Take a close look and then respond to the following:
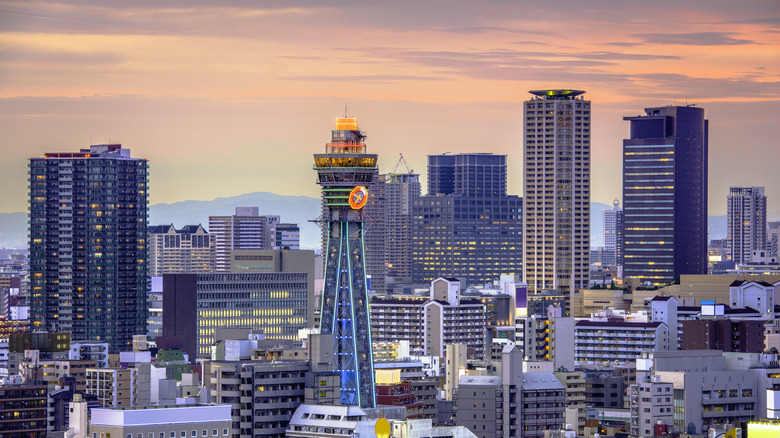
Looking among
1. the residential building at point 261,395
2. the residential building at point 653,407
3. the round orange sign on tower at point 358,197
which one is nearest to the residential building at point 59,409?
the round orange sign on tower at point 358,197

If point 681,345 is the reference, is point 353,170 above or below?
above

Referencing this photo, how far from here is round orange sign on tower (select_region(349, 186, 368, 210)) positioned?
147750 millimetres

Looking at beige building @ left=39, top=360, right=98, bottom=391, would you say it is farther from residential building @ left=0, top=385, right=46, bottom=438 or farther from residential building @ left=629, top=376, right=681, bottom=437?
residential building @ left=629, top=376, right=681, bottom=437

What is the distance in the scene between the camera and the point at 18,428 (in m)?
139

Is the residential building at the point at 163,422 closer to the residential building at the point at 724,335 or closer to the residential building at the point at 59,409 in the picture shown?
the residential building at the point at 59,409

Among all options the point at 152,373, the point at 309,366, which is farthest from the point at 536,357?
the point at 309,366

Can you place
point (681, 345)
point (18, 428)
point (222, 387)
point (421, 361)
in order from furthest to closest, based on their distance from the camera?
1. point (681, 345)
2. point (421, 361)
3. point (18, 428)
4. point (222, 387)

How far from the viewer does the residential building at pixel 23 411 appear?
139m

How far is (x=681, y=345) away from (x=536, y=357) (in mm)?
15365

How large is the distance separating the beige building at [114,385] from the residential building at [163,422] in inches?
1858

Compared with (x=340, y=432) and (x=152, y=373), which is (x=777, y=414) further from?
(x=152, y=373)

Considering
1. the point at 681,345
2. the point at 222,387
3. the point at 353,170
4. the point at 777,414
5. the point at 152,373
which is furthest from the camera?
the point at 681,345

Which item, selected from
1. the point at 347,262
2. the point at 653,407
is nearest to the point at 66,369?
the point at 347,262

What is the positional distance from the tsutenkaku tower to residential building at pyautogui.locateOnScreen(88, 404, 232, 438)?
109 ft
